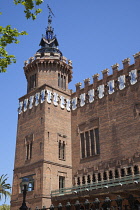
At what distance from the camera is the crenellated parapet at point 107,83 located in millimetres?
28297

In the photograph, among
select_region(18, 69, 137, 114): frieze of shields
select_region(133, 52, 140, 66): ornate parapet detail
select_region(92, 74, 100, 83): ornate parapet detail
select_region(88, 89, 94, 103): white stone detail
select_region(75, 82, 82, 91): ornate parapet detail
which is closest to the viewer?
select_region(133, 52, 140, 66): ornate parapet detail

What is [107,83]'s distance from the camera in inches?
1203

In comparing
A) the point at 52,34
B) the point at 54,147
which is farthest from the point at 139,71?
the point at 52,34

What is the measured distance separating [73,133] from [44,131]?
13.3 feet

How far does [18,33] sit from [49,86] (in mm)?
20994

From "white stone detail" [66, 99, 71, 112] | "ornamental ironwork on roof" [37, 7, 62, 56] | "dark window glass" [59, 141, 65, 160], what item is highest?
"ornamental ironwork on roof" [37, 7, 62, 56]

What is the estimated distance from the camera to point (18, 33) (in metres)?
11.6

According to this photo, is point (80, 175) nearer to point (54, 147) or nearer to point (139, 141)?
point (54, 147)

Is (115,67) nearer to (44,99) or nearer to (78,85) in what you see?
(78,85)

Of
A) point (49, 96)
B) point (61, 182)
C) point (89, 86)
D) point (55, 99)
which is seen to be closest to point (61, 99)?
point (55, 99)

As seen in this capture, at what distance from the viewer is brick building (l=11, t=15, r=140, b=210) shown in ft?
87.0

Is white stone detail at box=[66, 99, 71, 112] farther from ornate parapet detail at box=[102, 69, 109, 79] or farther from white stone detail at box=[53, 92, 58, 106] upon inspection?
ornate parapet detail at box=[102, 69, 109, 79]

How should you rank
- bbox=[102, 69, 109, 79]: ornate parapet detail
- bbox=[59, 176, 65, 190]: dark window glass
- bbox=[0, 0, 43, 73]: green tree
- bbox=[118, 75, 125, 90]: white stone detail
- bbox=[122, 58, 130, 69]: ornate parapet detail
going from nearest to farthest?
bbox=[0, 0, 43, 73]: green tree → bbox=[118, 75, 125, 90]: white stone detail → bbox=[122, 58, 130, 69]: ornate parapet detail → bbox=[59, 176, 65, 190]: dark window glass → bbox=[102, 69, 109, 79]: ornate parapet detail

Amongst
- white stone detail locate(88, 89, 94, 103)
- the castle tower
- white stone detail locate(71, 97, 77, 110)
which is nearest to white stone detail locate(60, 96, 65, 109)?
the castle tower
